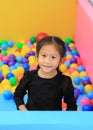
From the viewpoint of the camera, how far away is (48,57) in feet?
3.74

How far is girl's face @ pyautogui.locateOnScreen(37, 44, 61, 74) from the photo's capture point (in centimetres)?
113

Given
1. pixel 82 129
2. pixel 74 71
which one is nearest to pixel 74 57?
pixel 74 71

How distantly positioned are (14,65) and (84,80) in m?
0.65

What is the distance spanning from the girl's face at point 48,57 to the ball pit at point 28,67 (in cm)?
70

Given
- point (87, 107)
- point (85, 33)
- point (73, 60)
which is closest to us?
point (87, 107)

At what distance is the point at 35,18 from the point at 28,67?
635 mm

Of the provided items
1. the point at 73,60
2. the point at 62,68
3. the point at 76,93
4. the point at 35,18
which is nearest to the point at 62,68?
the point at 62,68

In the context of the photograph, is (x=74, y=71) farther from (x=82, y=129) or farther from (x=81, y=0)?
(x=82, y=129)

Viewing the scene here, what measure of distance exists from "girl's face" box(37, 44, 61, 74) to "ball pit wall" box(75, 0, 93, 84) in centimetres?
91

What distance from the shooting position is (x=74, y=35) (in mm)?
2758

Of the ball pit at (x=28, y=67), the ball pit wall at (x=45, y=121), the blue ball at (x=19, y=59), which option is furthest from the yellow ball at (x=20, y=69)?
the ball pit wall at (x=45, y=121)

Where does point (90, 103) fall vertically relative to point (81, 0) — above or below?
below

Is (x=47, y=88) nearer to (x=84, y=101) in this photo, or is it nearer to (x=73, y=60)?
(x=84, y=101)

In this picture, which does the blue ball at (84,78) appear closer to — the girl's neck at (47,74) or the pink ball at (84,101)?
the pink ball at (84,101)
